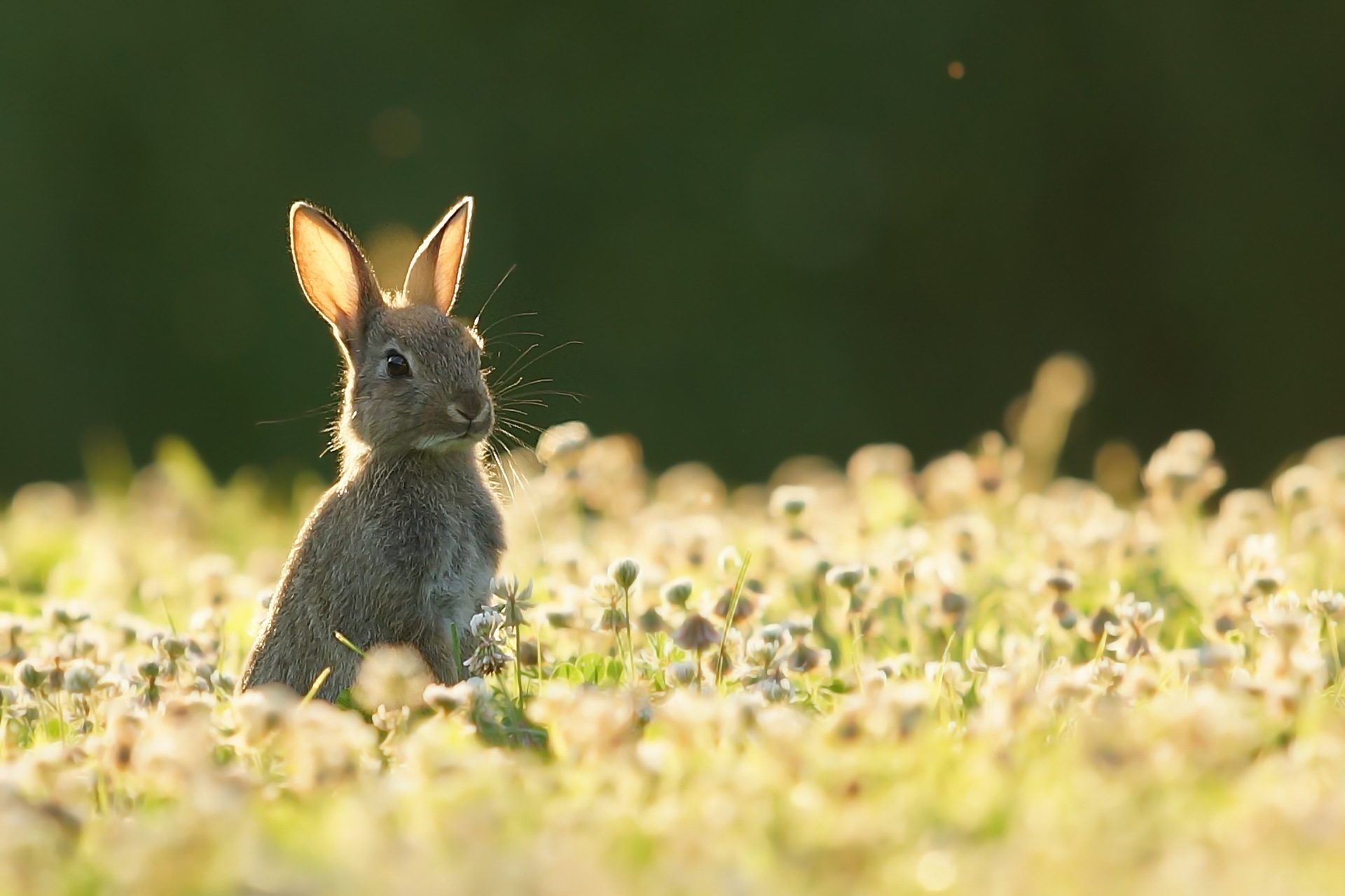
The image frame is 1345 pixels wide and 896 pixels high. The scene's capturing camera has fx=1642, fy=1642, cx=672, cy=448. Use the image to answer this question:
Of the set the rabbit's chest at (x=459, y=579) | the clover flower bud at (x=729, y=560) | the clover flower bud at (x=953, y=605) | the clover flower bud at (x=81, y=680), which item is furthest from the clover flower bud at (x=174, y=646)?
the clover flower bud at (x=953, y=605)

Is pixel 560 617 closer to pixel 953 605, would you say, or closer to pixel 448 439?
pixel 448 439

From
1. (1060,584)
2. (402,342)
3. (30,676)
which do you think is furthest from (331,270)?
(1060,584)

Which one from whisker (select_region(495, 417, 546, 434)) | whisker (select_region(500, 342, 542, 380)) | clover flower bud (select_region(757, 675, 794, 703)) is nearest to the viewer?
clover flower bud (select_region(757, 675, 794, 703))

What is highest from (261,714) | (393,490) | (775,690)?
(393,490)

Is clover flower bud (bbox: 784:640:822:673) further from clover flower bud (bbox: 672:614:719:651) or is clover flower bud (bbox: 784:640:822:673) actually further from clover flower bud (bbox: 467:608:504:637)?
clover flower bud (bbox: 467:608:504:637)

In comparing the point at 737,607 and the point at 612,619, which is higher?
the point at 737,607

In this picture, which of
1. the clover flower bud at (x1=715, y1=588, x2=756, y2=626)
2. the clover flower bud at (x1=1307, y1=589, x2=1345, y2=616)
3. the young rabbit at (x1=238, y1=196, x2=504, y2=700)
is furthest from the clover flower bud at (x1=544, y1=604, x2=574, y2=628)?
the clover flower bud at (x1=1307, y1=589, x2=1345, y2=616)

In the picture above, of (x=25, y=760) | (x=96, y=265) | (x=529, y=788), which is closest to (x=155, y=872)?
(x=529, y=788)
